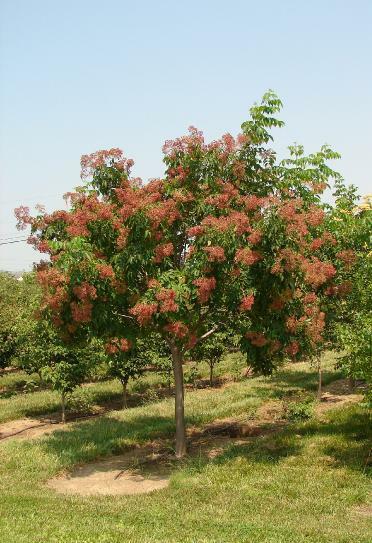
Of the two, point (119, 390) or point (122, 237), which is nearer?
point (122, 237)

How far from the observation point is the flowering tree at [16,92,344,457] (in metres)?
12.4

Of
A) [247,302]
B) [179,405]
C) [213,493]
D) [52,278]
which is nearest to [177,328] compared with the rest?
[247,302]

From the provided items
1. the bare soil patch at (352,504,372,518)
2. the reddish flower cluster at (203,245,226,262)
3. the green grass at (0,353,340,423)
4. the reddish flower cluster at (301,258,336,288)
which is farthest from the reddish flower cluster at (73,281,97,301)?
the green grass at (0,353,340,423)

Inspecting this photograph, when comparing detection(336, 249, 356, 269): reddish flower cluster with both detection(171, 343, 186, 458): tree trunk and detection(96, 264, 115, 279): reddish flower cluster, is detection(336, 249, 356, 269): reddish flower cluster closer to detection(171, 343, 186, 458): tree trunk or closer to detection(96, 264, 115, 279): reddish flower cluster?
detection(171, 343, 186, 458): tree trunk

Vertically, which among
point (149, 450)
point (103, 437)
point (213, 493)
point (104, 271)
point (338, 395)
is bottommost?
point (149, 450)

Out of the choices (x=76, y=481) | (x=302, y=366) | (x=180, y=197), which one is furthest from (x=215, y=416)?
(x=302, y=366)

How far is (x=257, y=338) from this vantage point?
45.4 ft

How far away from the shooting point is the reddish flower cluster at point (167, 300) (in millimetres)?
12000

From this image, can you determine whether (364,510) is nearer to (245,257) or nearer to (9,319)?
(245,257)

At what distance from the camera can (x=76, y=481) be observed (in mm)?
14086

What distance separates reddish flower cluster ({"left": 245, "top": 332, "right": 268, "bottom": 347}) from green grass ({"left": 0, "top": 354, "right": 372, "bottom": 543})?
3029 millimetres

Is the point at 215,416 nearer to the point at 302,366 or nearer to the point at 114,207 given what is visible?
the point at 114,207

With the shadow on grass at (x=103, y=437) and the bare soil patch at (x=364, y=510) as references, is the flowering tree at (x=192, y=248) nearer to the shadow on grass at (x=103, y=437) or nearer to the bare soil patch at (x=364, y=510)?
the shadow on grass at (x=103, y=437)

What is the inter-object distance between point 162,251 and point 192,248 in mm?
732
